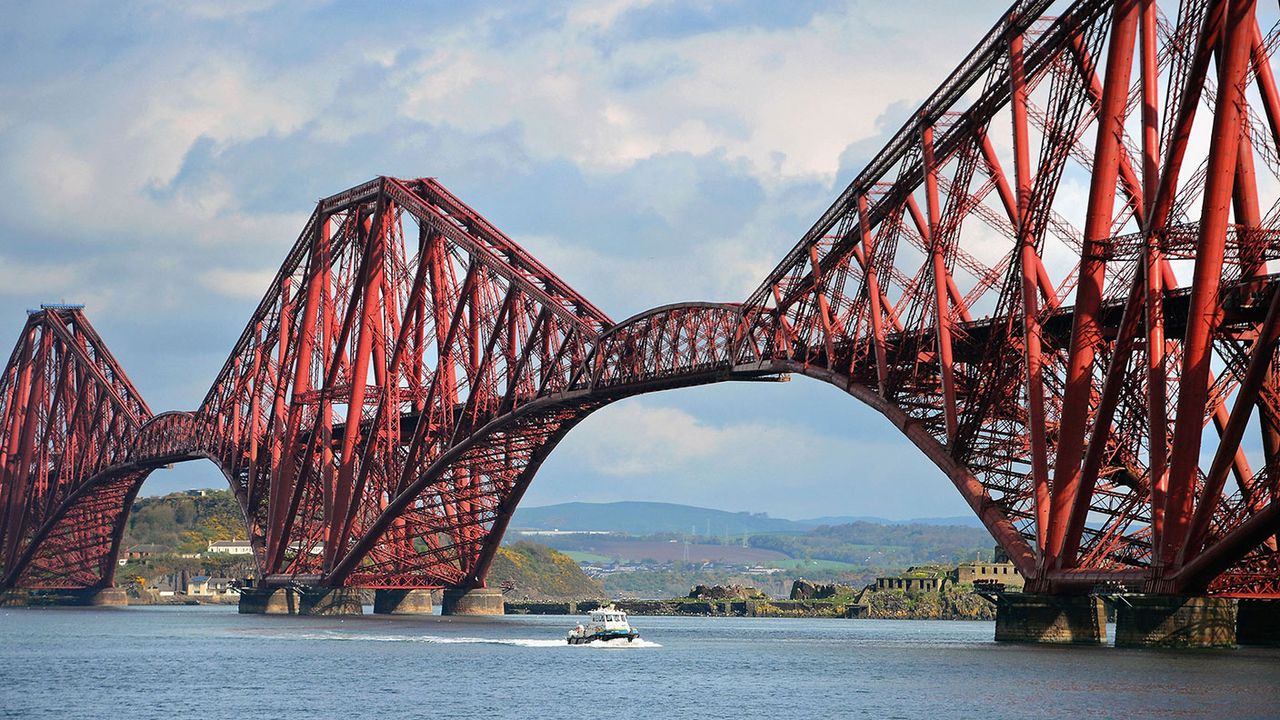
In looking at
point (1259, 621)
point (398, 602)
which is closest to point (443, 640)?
point (1259, 621)

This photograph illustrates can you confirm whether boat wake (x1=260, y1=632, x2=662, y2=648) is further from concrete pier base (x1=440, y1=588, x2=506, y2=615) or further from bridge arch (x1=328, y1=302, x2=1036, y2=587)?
concrete pier base (x1=440, y1=588, x2=506, y2=615)

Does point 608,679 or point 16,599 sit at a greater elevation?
point 608,679

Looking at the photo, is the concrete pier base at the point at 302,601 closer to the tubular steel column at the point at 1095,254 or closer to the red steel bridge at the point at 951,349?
the red steel bridge at the point at 951,349

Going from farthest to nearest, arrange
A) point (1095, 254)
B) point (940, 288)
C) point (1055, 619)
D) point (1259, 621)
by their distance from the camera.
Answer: point (940, 288) < point (1259, 621) < point (1055, 619) < point (1095, 254)

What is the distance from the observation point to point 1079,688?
55719 millimetres

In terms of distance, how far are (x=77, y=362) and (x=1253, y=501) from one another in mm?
159078

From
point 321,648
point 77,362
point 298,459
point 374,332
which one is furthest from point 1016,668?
point 77,362

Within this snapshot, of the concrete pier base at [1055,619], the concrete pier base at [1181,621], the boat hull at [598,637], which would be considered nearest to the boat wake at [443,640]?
the boat hull at [598,637]

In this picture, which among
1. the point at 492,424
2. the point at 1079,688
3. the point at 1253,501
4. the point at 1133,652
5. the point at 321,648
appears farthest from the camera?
the point at 492,424

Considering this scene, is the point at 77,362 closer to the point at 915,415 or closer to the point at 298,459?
the point at 298,459

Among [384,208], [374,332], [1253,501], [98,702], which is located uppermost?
[384,208]

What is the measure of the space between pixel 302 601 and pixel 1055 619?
7650 centimetres

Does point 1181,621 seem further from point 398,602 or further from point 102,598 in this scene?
point 102,598

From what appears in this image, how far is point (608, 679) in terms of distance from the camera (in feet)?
233
